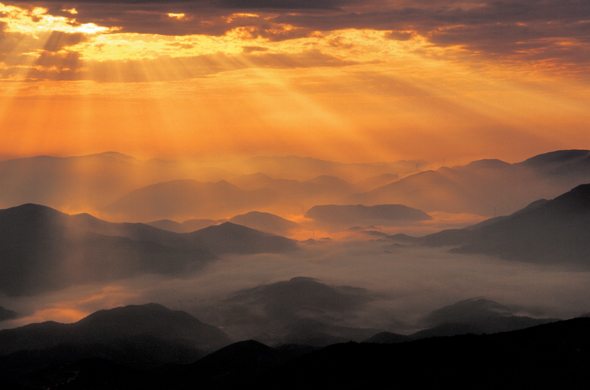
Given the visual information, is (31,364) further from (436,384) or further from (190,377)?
(436,384)

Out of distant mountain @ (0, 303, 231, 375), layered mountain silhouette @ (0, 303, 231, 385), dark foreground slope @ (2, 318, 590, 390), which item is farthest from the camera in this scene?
distant mountain @ (0, 303, 231, 375)

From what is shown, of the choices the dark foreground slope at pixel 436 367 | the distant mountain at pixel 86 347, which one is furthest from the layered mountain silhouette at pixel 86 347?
the dark foreground slope at pixel 436 367

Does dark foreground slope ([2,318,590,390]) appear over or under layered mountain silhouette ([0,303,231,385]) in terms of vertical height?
over

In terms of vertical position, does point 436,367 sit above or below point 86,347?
above

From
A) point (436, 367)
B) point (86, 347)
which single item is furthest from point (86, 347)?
point (436, 367)

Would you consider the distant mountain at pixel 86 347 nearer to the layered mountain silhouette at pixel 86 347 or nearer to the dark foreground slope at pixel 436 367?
the layered mountain silhouette at pixel 86 347

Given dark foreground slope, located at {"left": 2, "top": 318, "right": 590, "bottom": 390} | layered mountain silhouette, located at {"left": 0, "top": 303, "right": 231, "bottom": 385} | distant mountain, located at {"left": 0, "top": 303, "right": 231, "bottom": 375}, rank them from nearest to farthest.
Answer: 1. dark foreground slope, located at {"left": 2, "top": 318, "right": 590, "bottom": 390}
2. layered mountain silhouette, located at {"left": 0, "top": 303, "right": 231, "bottom": 385}
3. distant mountain, located at {"left": 0, "top": 303, "right": 231, "bottom": 375}

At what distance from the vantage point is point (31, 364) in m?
152

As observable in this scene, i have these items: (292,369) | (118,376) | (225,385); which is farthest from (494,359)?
(118,376)

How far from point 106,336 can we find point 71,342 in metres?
13.5

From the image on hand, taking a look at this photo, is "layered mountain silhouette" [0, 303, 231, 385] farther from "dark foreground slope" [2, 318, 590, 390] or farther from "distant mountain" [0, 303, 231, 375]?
"dark foreground slope" [2, 318, 590, 390]

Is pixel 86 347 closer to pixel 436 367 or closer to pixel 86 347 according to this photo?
pixel 86 347

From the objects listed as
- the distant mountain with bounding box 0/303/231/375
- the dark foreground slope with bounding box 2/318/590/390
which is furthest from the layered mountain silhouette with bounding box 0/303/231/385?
Result: the dark foreground slope with bounding box 2/318/590/390

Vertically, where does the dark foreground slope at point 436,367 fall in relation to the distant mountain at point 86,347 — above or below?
above
